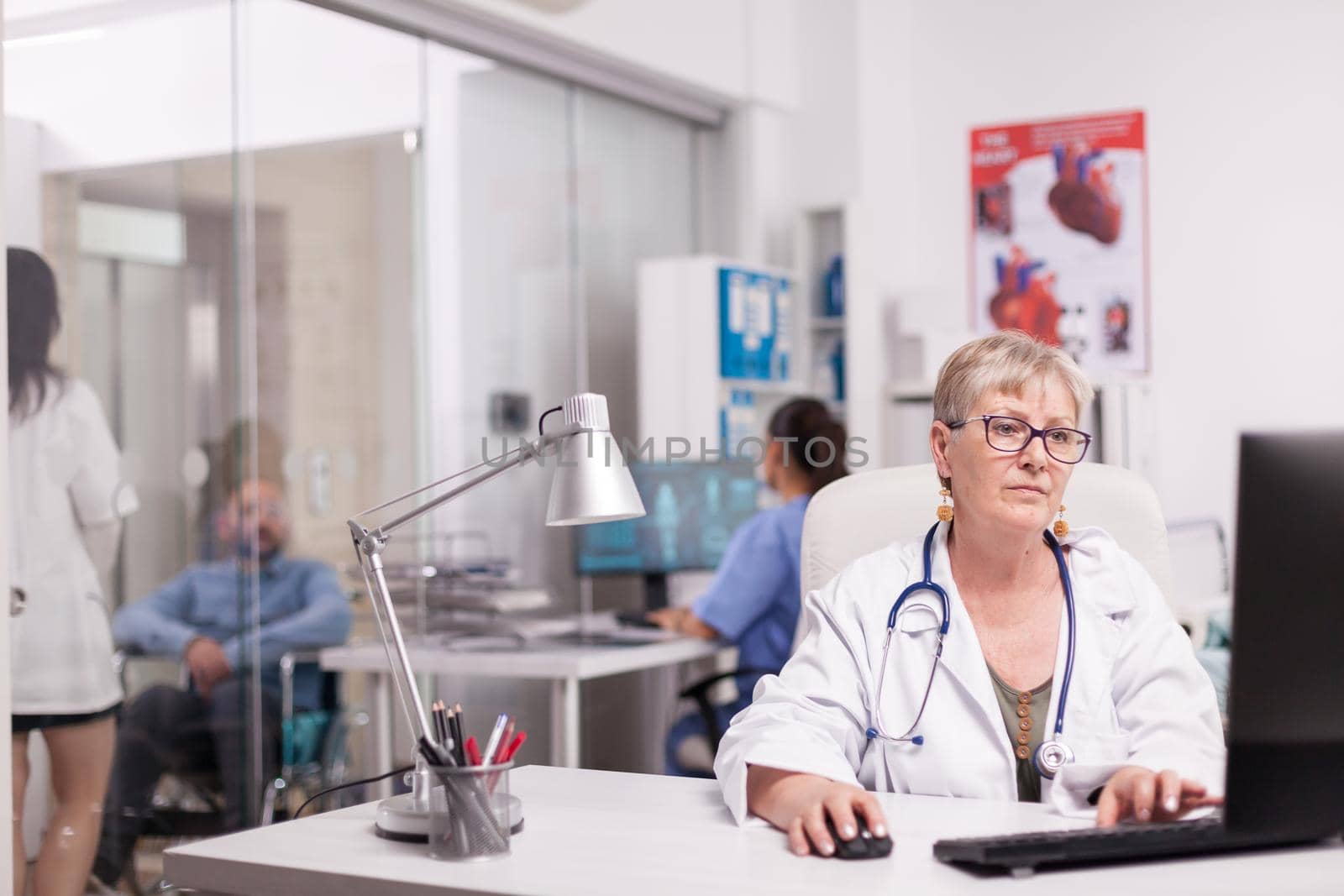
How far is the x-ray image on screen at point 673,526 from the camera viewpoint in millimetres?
4070

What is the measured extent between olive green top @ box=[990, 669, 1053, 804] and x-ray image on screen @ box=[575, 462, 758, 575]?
226 cm

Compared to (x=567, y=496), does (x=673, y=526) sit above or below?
below

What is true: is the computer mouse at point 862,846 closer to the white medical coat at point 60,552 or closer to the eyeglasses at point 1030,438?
the eyeglasses at point 1030,438

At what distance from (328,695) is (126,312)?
3.70 ft

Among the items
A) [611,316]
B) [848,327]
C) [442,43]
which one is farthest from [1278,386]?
[442,43]

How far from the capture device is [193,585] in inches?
135

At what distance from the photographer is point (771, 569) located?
3.69 metres

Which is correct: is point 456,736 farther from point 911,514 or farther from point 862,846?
point 911,514

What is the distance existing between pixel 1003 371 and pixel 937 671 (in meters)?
0.40

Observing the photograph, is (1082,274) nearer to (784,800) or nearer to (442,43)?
(442,43)

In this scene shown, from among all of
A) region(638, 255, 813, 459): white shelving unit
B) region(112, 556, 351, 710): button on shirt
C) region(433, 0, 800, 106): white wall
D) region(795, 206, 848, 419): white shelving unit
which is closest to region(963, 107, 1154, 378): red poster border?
region(795, 206, 848, 419): white shelving unit

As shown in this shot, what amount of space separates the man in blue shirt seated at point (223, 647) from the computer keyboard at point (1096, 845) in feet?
7.81

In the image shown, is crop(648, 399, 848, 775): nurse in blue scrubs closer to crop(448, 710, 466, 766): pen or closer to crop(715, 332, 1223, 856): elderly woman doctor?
crop(715, 332, 1223, 856): elderly woman doctor

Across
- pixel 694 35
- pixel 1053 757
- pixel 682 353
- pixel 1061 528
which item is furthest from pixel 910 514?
pixel 694 35
